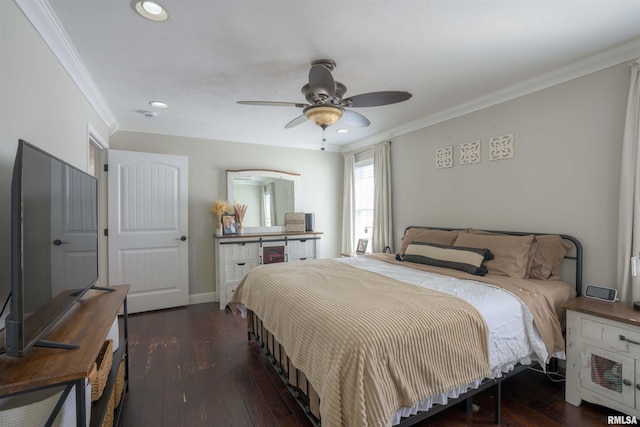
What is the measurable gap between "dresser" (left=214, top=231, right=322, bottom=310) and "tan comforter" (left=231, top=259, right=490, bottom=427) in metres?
2.17

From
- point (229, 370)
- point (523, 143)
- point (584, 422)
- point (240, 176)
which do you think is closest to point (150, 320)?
point (229, 370)

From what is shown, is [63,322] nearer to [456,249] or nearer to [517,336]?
[517,336]

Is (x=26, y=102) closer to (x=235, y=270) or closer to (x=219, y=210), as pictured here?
(x=219, y=210)

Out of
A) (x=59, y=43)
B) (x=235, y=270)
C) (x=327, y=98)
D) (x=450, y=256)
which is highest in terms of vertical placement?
(x=59, y=43)

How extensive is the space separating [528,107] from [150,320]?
15.3 ft

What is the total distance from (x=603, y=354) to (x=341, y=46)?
2663 mm

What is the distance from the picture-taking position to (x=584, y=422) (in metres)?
1.83

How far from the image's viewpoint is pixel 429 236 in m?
3.30

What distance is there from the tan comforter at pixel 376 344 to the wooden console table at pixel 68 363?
942mm

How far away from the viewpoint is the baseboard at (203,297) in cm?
416

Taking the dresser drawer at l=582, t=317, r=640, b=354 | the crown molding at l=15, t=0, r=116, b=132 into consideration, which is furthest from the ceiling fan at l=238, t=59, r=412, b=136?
the dresser drawer at l=582, t=317, r=640, b=354

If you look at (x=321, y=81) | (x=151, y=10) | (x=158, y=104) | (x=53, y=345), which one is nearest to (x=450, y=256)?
(x=321, y=81)

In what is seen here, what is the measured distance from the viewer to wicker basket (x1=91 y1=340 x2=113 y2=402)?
4.89 feet

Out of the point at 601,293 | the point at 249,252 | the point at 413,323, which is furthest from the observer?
the point at 249,252
